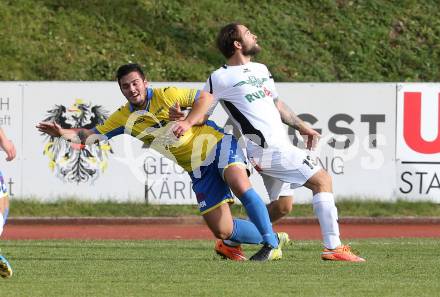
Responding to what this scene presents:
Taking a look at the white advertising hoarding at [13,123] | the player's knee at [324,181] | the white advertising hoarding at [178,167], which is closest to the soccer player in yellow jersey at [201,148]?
the player's knee at [324,181]

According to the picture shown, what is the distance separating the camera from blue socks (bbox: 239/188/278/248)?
34.9ft

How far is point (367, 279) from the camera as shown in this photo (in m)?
8.99

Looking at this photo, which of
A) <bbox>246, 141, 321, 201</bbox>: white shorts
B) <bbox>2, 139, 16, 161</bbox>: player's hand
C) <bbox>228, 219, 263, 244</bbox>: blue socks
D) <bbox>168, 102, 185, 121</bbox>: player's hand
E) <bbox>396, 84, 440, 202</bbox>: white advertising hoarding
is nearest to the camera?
<bbox>2, 139, 16, 161</bbox>: player's hand

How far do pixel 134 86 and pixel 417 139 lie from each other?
10.8 m

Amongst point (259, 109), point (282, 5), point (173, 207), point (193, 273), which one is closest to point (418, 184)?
point (173, 207)

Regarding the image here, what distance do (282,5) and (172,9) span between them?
2688 mm

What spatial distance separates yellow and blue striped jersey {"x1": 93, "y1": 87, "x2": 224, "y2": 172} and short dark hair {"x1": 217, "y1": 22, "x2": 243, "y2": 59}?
46 centimetres

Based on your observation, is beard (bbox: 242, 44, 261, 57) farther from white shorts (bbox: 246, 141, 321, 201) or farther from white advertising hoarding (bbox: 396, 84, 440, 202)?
white advertising hoarding (bbox: 396, 84, 440, 202)

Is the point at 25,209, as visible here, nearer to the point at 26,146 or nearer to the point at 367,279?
the point at 26,146

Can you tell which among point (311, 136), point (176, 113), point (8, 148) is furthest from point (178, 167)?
point (8, 148)

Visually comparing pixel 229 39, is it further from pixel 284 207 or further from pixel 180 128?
pixel 284 207

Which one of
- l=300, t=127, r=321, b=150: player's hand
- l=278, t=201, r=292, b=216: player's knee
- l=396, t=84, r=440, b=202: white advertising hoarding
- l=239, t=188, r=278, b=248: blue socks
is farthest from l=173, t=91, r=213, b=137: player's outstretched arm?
l=396, t=84, r=440, b=202: white advertising hoarding

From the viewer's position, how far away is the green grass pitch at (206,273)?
→ 8.21 m

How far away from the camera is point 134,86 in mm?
10703
